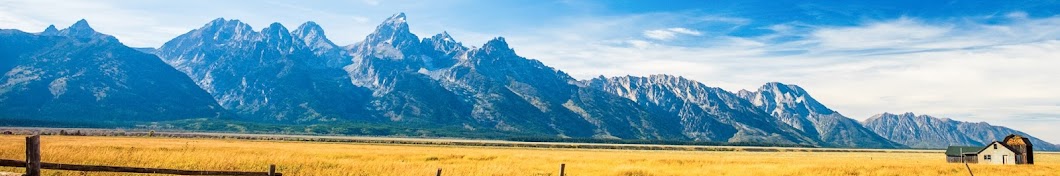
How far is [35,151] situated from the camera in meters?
13.5

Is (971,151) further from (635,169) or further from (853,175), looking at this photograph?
(635,169)

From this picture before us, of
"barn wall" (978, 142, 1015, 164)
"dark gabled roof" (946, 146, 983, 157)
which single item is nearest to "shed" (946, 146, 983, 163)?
"dark gabled roof" (946, 146, 983, 157)

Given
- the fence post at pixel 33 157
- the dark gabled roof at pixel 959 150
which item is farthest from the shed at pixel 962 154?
the fence post at pixel 33 157

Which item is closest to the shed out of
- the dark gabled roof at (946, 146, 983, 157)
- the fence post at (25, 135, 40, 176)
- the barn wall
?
the dark gabled roof at (946, 146, 983, 157)

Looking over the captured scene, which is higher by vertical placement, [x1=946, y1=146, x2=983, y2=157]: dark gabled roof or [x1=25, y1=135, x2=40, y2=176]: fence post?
[x1=25, y1=135, x2=40, y2=176]: fence post

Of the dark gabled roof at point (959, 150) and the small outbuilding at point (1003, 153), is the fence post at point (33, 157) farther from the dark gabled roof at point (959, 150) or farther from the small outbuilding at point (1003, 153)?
the dark gabled roof at point (959, 150)

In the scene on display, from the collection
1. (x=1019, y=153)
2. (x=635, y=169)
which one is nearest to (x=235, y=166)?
(x=635, y=169)

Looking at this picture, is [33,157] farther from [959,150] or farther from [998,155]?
[959,150]

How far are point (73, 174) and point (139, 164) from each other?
334 inches

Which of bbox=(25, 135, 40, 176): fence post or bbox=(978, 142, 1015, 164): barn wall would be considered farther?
bbox=(978, 142, 1015, 164): barn wall

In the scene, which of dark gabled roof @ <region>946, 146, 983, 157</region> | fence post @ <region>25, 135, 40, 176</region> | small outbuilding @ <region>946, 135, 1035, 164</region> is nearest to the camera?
fence post @ <region>25, 135, 40, 176</region>

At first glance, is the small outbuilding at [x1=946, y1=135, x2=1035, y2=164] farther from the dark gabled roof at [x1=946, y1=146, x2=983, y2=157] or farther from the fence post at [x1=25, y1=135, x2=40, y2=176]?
the fence post at [x1=25, y1=135, x2=40, y2=176]

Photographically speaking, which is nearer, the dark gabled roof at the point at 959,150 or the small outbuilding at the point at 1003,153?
the small outbuilding at the point at 1003,153

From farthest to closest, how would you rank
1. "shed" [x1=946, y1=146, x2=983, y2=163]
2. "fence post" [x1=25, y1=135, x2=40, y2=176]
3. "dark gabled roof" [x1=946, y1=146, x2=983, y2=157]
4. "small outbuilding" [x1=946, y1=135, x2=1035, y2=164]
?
"dark gabled roof" [x1=946, y1=146, x2=983, y2=157], "shed" [x1=946, y1=146, x2=983, y2=163], "small outbuilding" [x1=946, y1=135, x2=1035, y2=164], "fence post" [x1=25, y1=135, x2=40, y2=176]
